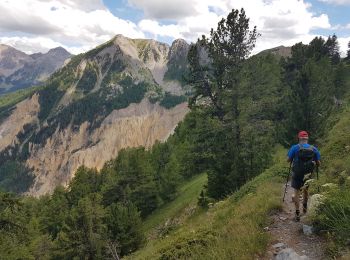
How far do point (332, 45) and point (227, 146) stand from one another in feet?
246

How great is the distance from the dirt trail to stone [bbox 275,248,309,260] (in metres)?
0.11

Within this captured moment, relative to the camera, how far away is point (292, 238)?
9.99 m

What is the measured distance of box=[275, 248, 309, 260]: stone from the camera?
28.7ft

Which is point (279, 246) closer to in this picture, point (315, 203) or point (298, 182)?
point (315, 203)

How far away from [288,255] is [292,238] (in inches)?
44.1

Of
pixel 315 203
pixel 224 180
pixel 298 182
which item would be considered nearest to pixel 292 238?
pixel 315 203

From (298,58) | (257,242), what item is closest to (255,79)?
(298,58)

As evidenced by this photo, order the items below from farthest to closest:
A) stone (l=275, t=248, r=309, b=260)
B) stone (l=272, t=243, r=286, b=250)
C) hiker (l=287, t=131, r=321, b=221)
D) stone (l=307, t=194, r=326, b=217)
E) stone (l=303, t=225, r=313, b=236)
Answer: hiker (l=287, t=131, r=321, b=221)
stone (l=303, t=225, r=313, b=236)
stone (l=272, t=243, r=286, b=250)
stone (l=307, t=194, r=326, b=217)
stone (l=275, t=248, r=309, b=260)

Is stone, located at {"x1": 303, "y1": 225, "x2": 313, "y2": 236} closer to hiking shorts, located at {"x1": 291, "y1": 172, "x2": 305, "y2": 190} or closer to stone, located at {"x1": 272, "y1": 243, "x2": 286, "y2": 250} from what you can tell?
stone, located at {"x1": 272, "y1": 243, "x2": 286, "y2": 250}

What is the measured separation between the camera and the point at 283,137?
3172 cm

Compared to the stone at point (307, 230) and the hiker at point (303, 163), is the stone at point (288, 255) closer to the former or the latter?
the stone at point (307, 230)

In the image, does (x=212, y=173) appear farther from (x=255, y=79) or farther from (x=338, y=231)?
(x=255, y=79)

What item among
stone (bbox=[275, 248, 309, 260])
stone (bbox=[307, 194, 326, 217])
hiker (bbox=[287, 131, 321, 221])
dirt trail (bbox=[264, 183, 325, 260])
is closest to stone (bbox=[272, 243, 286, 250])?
dirt trail (bbox=[264, 183, 325, 260])

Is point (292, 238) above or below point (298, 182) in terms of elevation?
below
